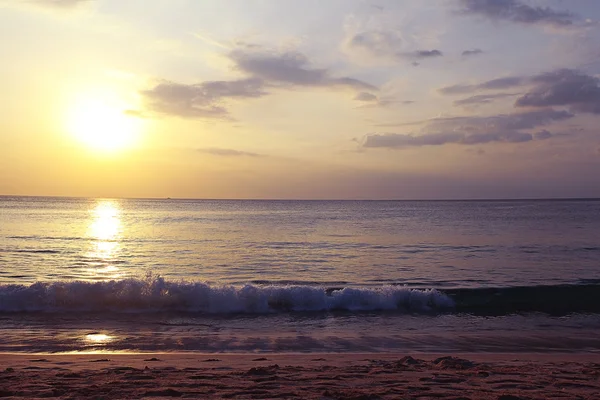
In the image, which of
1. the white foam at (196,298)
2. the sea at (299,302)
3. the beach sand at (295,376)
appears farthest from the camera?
the white foam at (196,298)

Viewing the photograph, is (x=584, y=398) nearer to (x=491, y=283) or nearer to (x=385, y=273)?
(x=491, y=283)

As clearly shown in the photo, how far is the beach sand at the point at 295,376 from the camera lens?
7020mm

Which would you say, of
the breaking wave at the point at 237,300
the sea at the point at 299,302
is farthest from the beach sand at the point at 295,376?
the breaking wave at the point at 237,300

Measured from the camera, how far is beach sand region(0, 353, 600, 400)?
7.02 metres

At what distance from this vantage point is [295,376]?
8.12 m

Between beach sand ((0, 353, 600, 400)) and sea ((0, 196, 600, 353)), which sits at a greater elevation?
beach sand ((0, 353, 600, 400))

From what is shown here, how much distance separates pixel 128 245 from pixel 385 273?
68.0 ft

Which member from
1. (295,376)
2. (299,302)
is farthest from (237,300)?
(295,376)

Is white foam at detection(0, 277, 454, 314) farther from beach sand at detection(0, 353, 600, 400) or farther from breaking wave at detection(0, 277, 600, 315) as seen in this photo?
beach sand at detection(0, 353, 600, 400)

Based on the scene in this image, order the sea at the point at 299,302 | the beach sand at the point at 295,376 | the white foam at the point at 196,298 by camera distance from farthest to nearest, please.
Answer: the white foam at the point at 196,298 → the sea at the point at 299,302 → the beach sand at the point at 295,376

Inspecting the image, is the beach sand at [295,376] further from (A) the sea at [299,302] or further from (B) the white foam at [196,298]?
(B) the white foam at [196,298]

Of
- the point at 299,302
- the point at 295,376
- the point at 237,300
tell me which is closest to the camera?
the point at 295,376

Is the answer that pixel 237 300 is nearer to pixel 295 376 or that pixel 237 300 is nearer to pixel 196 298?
pixel 196 298

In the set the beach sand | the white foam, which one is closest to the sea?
the white foam
